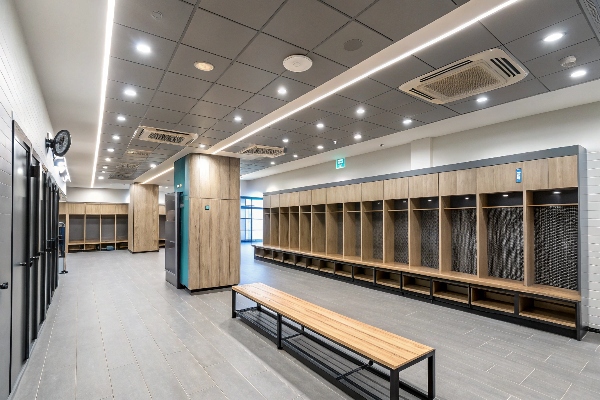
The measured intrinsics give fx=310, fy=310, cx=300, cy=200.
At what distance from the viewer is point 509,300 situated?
17.2 feet

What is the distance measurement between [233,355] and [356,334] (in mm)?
1551

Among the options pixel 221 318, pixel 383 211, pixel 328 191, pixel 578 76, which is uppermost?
pixel 578 76

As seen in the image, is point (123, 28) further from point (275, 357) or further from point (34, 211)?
point (275, 357)

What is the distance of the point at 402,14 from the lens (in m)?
2.40

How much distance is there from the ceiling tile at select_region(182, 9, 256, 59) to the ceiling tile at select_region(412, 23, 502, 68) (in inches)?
66.2

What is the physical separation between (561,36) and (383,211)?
468 cm

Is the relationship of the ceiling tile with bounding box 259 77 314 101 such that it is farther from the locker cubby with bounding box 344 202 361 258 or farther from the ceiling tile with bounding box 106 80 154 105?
the locker cubby with bounding box 344 202 361 258

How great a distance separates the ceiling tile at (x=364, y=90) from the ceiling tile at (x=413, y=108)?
0.65 metres

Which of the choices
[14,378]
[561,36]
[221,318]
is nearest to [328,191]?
[221,318]

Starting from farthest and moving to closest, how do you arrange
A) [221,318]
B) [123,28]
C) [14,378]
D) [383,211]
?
[383,211] → [221,318] → [14,378] → [123,28]

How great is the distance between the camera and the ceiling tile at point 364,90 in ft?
12.0

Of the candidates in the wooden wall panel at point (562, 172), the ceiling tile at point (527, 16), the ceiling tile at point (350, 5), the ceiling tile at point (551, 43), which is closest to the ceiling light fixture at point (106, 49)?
the ceiling tile at point (350, 5)

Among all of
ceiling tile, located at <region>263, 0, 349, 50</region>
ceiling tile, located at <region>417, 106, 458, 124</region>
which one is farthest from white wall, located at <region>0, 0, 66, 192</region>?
ceiling tile, located at <region>417, 106, 458, 124</region>

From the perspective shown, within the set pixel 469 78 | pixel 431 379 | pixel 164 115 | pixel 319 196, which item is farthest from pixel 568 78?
pixel 319 196
